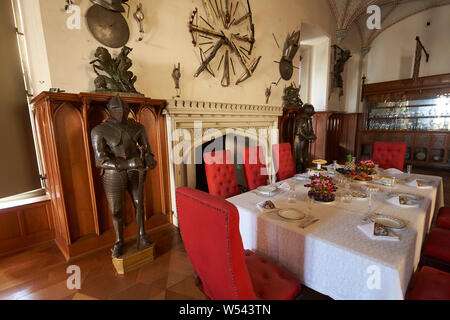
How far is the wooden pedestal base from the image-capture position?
2057 mm

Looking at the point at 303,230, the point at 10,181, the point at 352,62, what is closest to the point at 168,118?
the point at 10,181

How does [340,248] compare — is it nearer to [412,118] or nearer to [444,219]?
[444,219]

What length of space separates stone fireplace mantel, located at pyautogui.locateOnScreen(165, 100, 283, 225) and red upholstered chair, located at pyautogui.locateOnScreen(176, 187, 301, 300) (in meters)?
1.80

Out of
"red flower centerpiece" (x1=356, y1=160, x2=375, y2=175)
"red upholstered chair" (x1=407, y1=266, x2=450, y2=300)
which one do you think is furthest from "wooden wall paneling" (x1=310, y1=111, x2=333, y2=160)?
"red upholstered chair" (x1=407, y1=266, x2=450, y2=300)

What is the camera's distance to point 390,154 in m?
3.47

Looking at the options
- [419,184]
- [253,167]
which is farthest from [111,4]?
[419,184]

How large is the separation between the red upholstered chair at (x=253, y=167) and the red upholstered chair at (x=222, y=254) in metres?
1.41

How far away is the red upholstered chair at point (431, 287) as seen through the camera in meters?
1.22

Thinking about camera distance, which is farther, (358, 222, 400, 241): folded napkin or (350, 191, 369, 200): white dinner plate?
(350, 191, 369, 200): white dinner plate

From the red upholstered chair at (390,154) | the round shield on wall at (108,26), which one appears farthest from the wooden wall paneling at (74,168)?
the red upholstered chair at (390,154)

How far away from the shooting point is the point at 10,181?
2.51 metres

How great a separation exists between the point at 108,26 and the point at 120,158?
149cm

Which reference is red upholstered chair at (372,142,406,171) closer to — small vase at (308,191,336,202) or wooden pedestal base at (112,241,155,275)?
small vase at (308,191,336,202)
